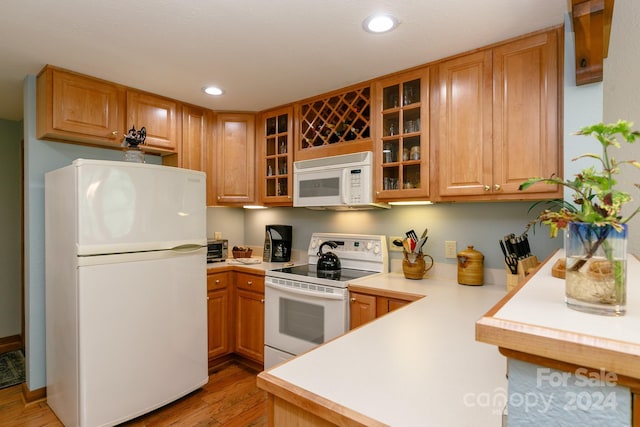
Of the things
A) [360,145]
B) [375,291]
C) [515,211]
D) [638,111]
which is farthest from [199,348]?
[638,111]

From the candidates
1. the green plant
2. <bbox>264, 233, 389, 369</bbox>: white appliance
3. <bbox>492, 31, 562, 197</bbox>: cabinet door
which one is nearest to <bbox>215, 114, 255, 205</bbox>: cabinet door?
<bbox>264, 233, 389, 369</bbox>: white appliance

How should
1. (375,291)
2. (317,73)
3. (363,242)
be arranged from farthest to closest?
1. (363,242)
2. (317,73)
3. (375,291)

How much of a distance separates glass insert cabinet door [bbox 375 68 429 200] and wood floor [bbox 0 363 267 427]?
172 centimetres

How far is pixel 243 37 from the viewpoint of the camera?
6.08ft

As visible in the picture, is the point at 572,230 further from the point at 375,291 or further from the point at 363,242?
the point at 363,242

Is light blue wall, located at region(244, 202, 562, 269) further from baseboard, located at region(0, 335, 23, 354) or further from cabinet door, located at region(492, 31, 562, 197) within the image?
baseboard, located at region(0, 335, 23, 354)

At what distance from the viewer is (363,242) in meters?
2.68

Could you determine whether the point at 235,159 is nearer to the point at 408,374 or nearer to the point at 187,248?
the point at 187,248

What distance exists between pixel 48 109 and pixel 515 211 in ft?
10.1

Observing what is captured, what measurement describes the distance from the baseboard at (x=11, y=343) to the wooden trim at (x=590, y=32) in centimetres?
477

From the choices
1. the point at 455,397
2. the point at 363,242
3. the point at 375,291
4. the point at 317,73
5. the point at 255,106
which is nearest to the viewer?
the point at 455,397

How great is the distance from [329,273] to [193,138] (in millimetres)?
1695

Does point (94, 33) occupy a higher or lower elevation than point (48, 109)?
higher

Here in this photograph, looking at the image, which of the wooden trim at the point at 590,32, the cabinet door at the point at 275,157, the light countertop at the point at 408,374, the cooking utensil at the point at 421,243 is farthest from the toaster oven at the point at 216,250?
the wooden trim at the point at 590,32
